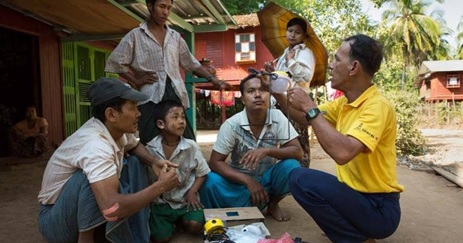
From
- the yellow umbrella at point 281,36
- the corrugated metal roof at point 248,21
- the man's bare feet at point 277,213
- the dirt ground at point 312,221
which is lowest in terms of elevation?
the dirt ground at point 312,221

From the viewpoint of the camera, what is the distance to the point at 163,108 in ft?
9.70

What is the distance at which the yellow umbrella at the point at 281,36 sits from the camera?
3672 mm

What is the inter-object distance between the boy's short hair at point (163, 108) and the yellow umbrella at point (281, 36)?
1.50 meters

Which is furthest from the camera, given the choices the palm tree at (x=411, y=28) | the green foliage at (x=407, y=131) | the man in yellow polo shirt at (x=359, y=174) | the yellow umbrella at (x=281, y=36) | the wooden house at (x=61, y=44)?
the palm tree at (x=411, y=28)

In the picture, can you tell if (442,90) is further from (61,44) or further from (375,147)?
(375,147)

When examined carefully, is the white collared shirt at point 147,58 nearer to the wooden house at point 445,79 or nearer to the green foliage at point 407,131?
the green foliage at point 407,131

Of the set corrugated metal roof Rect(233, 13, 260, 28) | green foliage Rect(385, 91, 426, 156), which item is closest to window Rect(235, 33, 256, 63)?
corrugated metal roof Rect(233, 13, 260, 28)

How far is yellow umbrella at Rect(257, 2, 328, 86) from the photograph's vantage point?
12.0 feet

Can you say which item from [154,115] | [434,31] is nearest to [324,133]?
[154,115]

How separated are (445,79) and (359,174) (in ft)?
93.1

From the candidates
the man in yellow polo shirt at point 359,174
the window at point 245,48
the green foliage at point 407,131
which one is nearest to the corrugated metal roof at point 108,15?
the man in yellow polo shirt at point 359,174

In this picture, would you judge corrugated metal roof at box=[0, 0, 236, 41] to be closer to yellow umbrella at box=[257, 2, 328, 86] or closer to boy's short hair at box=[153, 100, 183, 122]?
yellow umbrella at box=[257, 2, 328, 86]

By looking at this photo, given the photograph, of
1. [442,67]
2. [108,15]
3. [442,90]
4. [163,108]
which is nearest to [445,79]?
[442,90]

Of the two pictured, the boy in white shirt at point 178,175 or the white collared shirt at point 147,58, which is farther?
the white collared shirt at point 147,58
